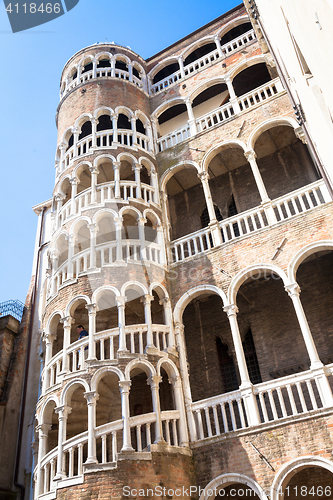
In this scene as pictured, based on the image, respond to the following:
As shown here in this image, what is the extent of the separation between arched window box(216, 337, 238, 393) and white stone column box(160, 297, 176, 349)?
2.46m

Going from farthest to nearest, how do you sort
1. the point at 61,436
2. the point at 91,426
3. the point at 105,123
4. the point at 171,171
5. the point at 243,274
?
the point at 105,123, the point at 171,171, the point at 243,274, the point at 61,436, the point at 91,426

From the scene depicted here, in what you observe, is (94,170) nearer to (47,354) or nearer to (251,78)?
(47,354)

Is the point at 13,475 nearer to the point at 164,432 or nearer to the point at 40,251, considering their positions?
the point at 164,432

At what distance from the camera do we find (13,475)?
48.7ft

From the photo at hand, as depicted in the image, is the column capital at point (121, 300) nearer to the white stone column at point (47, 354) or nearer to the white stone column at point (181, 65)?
the white stone column at point (47, 354)

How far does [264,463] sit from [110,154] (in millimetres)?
11487

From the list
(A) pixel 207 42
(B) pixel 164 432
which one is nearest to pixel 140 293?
(B) pixel 164 432

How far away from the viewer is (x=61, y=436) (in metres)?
11.4

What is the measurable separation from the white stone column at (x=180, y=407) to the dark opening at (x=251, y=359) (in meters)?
2.91

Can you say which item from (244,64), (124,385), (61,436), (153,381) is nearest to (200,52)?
(244,64)

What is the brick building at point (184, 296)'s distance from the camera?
10.8m

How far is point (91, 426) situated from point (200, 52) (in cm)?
1821

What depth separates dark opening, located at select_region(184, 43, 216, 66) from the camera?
21.7 meters

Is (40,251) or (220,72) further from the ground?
(220,72)
